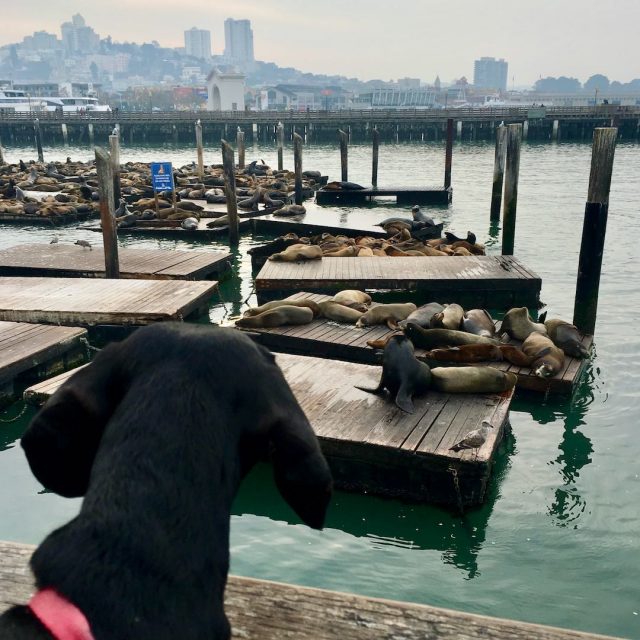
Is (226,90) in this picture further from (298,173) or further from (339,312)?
(339,312)

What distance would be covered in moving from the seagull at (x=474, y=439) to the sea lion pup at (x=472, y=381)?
2.76 ft

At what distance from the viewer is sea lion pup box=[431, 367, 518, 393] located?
22.5ft

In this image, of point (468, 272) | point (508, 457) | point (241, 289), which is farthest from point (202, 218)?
point (508, 457)

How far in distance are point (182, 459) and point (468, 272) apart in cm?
1141

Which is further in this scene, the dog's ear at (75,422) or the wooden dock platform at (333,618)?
the wooden dock platform at (333,618)

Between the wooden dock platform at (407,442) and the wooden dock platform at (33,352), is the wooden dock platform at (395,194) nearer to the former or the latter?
the wooden dock platform at (33,352)

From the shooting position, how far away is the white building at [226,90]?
126 m

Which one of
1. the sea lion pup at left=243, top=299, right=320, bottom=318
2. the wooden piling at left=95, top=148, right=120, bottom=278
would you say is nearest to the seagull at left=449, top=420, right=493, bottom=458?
the sea lion pup at left=243, top=299, right=320, bottom=318

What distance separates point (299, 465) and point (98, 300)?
9.36 meters

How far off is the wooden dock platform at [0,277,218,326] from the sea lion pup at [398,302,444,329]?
3.24 m

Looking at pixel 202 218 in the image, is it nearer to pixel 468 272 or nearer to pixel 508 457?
pixel 468 272

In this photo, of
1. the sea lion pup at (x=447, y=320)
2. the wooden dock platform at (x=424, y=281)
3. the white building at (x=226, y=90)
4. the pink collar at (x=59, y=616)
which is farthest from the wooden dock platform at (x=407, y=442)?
the white building at (x=226, y=90)

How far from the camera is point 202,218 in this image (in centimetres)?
2103

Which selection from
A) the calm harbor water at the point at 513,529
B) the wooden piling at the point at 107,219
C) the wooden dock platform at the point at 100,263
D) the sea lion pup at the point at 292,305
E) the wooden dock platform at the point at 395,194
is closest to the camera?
the calm harbor water at the point at 513,529
